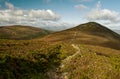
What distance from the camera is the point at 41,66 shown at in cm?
3594

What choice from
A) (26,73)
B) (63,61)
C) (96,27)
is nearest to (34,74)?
(26,73)

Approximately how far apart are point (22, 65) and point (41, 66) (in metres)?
3.61

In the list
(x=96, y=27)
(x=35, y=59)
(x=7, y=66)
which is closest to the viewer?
(x=7, y=66)

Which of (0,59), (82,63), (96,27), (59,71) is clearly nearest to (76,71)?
(59,71)

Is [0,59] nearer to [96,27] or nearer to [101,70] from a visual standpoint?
[101,70]

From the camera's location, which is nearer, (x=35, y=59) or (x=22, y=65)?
(x=22, y=65)

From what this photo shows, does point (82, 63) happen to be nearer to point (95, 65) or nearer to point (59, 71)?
point (95, 65)

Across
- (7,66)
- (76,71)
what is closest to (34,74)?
(7,66)

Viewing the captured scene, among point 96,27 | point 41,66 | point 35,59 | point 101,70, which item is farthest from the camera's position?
point 96,27

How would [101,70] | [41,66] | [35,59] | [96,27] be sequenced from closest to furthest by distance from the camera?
1. [101,70]
2. [41,66]
3. [35,59]
4. [96,27]

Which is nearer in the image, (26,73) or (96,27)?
(26,73)

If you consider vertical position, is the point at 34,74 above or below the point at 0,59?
below

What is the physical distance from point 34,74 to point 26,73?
1.29 metres

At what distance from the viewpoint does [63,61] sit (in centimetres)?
4034
